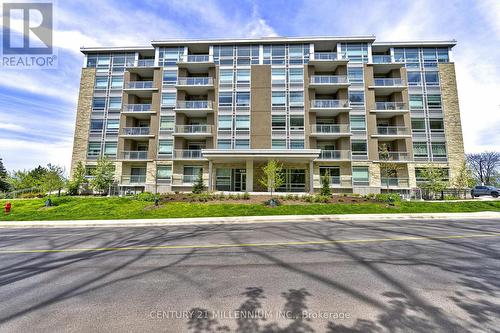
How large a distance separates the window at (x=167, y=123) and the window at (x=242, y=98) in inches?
391

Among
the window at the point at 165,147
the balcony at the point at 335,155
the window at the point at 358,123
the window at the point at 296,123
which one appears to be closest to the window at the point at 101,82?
the window at the point at 165,147

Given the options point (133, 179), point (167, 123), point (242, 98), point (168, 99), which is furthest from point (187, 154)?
point (242, 98)

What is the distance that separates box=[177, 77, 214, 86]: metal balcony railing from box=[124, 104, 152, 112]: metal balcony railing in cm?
597

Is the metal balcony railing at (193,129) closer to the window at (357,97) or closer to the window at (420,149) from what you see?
the window at (357,97)

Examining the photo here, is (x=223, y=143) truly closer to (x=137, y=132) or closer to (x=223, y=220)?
(x=137, y=132)

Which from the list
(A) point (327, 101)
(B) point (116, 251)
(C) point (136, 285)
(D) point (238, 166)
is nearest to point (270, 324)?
(C) point (136, 285)

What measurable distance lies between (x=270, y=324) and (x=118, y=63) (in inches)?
1605

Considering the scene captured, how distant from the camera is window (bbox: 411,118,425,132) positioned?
1161 inches

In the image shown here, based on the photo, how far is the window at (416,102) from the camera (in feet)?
98.1

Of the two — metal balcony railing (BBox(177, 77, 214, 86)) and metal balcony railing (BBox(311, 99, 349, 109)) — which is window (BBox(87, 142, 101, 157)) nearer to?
metal balcony railing (BBox(177, 77, 214, 86))

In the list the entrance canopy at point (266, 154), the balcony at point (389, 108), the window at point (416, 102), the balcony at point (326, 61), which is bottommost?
the entrance canopy at point (266, 154)

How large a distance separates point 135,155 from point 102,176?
209 inches

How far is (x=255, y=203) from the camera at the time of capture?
19312mm

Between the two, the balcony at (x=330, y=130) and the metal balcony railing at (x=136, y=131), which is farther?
the metal balcony railing at (x=136, y=131)
